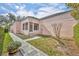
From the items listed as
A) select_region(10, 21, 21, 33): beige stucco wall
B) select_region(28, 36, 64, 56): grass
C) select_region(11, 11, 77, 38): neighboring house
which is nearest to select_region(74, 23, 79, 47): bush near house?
select_region(11, 11, 77, 38): neighboring house

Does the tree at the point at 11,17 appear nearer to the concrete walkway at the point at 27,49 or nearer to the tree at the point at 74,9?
the concrete walkway at the point at 27,49

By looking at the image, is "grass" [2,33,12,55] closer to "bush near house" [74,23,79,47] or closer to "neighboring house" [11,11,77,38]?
"neighboring house" [11,11,77,38]

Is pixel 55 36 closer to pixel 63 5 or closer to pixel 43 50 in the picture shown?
pixel 43 50

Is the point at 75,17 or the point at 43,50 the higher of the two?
the point at 75,17

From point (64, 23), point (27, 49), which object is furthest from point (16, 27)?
point (64, 23)

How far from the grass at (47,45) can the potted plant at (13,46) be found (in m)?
0.10

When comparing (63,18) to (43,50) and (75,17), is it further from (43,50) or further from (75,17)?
(43,50)

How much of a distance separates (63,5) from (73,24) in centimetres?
17

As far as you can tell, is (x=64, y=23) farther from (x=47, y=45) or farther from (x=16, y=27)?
(x=16, y=27)

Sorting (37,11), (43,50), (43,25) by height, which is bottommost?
(43,50)

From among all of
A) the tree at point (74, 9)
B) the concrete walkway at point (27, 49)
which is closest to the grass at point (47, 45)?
the concrete walkway at point (27, 49)

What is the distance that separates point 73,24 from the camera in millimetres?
1232

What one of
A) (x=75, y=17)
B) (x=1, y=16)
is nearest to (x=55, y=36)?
(x=75, y=17)

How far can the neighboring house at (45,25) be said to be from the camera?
4.04 ft
